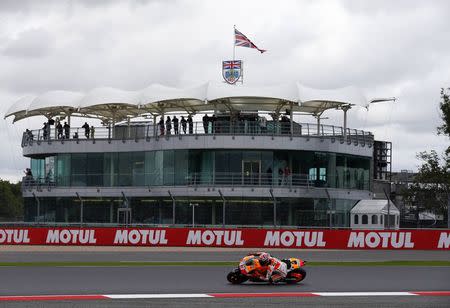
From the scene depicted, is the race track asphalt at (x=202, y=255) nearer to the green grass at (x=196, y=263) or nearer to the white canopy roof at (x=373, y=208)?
the green grass at (x=196, y=263)

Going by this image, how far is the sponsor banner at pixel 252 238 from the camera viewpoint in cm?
4575

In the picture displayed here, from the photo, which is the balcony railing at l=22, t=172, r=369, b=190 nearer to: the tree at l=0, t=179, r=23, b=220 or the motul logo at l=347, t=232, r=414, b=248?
the motul logo at l=347, t=232, r=414, b=248

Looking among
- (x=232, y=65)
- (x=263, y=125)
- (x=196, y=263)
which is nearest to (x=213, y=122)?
(x=263, y=125)

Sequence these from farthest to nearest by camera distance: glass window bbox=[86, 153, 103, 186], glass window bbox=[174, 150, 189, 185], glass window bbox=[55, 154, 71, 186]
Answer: glass window bbox=[55, 154, 71, 186] → glass window bbox=[86, 153, 103, 186] → glass window bbox=[174, 150, 189, 185]

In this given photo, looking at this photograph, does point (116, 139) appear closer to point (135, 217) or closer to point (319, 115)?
point (135, 217)

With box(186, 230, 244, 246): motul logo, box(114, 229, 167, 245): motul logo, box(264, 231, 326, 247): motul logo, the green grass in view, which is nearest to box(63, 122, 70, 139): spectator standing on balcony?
box(114, 229, 167, 245): motul logo

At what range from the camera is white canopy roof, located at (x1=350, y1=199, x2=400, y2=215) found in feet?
219

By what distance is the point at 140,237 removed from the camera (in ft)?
154

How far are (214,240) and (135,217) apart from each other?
76.8ft

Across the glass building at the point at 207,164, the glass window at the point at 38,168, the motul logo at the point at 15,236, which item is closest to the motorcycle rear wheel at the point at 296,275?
the motul logo at the point at 15,236

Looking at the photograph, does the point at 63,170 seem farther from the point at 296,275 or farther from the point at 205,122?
the point at 296,275

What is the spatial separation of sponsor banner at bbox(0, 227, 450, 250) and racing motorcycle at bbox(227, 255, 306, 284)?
2291cm

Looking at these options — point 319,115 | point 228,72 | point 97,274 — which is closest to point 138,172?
point 228,72

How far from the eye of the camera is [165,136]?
68812 millimetres
